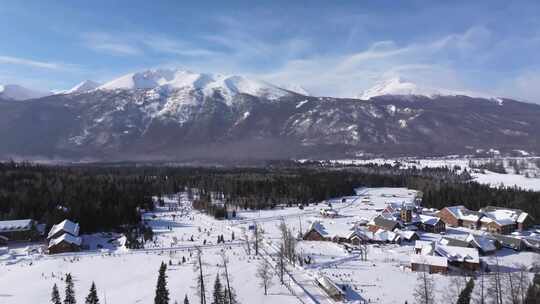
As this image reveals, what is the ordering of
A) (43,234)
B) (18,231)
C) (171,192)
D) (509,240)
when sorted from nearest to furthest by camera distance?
(509,240) → (18,231) → (43,234) → (171,192)

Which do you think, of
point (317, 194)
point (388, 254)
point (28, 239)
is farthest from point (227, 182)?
point (388, 254)

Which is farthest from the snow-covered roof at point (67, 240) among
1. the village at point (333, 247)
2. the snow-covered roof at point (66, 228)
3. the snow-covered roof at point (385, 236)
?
the snow-covered roof at point (385, 236)

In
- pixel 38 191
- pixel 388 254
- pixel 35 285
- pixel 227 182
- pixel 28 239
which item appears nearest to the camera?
pixel 35 285

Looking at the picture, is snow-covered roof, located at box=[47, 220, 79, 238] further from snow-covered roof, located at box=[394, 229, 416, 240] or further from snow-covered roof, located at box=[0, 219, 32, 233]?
snow-covered roof, located at box=[394, 229, 416, 240]

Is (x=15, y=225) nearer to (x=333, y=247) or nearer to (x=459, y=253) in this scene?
(x=333, y=247)

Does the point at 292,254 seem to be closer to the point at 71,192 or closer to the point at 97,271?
the point at 97,271

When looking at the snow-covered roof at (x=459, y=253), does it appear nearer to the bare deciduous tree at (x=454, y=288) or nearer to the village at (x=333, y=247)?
Answer: the village at (x=333, y=247)

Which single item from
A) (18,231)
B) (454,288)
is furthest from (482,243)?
(18,231)

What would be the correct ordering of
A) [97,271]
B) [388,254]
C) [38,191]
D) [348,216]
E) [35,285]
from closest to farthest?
1. [35,285]
2. [97,271]
3. [388,254]
4. [38,191]
5. [348,216]
